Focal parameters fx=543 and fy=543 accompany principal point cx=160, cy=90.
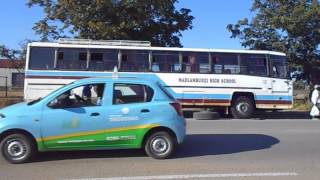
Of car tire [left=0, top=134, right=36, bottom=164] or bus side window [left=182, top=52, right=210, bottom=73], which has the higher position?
bus side window [left=182, top=52, right=210, bottom=73]

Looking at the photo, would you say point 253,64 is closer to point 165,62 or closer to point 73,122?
point 165,62

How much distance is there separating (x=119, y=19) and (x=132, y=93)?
63.5 ft

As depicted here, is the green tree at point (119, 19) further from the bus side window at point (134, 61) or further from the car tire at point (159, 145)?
the car tire at point (159, 145)

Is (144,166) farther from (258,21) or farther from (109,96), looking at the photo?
(258,21)

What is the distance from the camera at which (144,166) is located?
31.9ft

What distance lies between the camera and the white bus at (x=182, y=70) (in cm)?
2114

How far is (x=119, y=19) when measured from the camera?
96.1 ft

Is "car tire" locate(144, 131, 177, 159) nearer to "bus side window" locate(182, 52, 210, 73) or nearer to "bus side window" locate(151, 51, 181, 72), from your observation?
"bus side window" locate(151, 51, 181, 72)

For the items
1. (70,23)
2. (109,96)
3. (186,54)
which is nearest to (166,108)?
(109,96)

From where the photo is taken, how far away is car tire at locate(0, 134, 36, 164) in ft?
32.5

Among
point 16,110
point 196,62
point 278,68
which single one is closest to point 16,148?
point 16,110

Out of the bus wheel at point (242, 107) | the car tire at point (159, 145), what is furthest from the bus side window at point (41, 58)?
the car tire at point (159, 145)

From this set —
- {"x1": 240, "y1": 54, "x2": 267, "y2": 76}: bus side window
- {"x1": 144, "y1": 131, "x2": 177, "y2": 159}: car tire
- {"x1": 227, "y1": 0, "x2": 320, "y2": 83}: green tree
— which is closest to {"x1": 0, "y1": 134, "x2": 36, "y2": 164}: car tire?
{"x1": 144, "y1": 131, "x2": 177, "y2": 159}: car tire

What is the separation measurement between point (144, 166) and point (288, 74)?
14.0m
